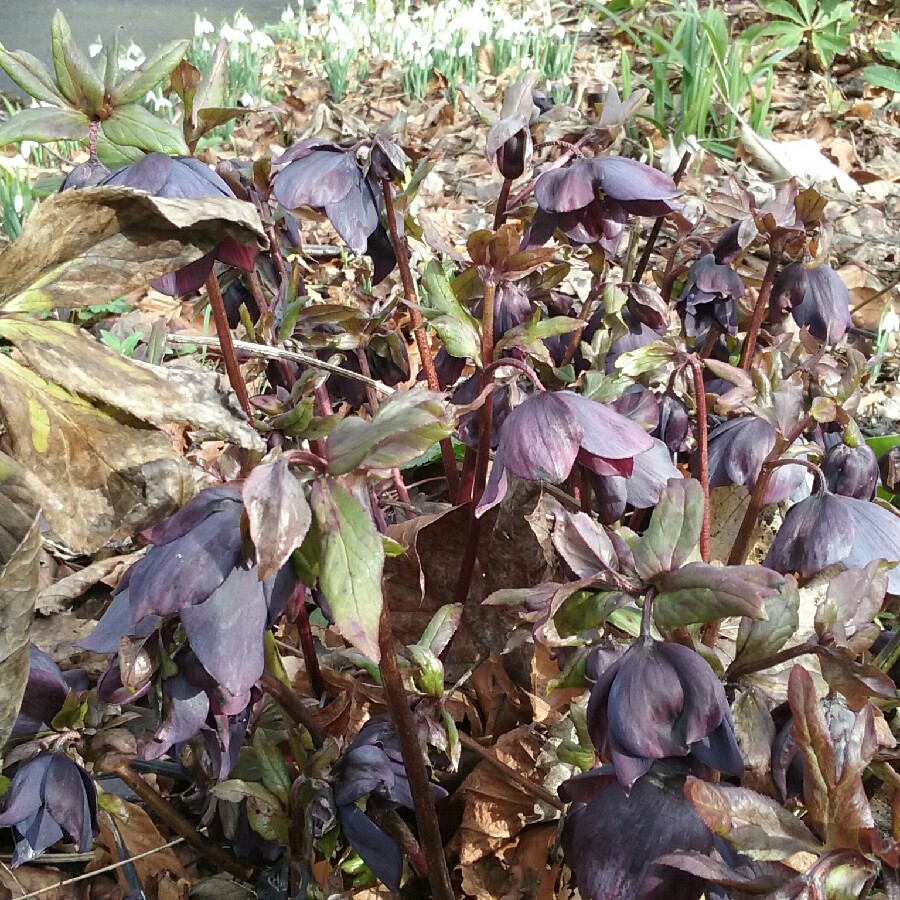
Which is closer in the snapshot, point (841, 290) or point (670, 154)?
point (841, 290)

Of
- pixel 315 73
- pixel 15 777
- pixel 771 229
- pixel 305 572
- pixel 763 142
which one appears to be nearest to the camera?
pixel 305 572

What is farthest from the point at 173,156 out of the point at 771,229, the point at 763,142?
the point at 763,142

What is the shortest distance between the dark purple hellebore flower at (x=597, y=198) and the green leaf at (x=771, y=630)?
483 millimetres

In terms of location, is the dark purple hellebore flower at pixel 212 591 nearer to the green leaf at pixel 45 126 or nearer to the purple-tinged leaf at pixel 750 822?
the purple-tinged leaf at pixel 750 822

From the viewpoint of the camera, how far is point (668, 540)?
0.65 meters

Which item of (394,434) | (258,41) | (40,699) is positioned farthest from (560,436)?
(258,41)

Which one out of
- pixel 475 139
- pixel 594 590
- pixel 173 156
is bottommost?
pixel 475 139

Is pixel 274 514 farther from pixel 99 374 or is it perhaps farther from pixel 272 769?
pixel 272 769

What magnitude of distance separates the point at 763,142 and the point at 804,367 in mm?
1691

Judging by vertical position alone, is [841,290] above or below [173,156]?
below

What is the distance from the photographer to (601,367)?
120 centimetres

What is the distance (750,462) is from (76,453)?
0.79 m

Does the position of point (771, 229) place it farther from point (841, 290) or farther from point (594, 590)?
point (594, 590)

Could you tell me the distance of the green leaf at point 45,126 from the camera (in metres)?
0.93
